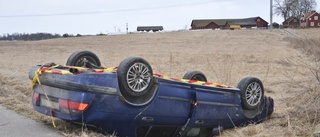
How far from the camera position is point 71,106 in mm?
4828

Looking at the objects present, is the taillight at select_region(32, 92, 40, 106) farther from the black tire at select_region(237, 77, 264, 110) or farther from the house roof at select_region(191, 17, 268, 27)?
the house roof at select_region(191, 17, 268, 27)

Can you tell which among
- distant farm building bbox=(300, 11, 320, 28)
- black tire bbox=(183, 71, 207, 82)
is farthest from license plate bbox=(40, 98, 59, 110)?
distant farm building bbox=(300, 11, 320, 28)

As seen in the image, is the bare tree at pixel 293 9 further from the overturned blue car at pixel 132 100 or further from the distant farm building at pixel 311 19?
the overturned blue car at pixel 132 100

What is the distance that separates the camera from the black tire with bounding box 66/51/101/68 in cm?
601

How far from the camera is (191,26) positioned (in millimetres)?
112125

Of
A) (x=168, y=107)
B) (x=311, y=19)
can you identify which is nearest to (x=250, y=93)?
(x=168, y=107)

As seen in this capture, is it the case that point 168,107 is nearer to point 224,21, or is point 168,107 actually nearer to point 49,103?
point 49,103

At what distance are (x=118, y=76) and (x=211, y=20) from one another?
107 m

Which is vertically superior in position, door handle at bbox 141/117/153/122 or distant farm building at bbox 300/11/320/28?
distant farm building at bbox 300/11/320/28

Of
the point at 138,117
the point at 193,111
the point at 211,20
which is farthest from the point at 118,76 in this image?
the point at 211,20

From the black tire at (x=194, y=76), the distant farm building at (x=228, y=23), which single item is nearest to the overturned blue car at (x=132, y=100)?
the black tire at (x=194, y=76)

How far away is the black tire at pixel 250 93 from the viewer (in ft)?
20.5

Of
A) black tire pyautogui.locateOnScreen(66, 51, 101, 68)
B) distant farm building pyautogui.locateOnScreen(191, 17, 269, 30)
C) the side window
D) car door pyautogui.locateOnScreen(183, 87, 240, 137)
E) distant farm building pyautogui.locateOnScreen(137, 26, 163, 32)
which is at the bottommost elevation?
the side window

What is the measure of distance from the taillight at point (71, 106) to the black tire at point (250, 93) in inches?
105
